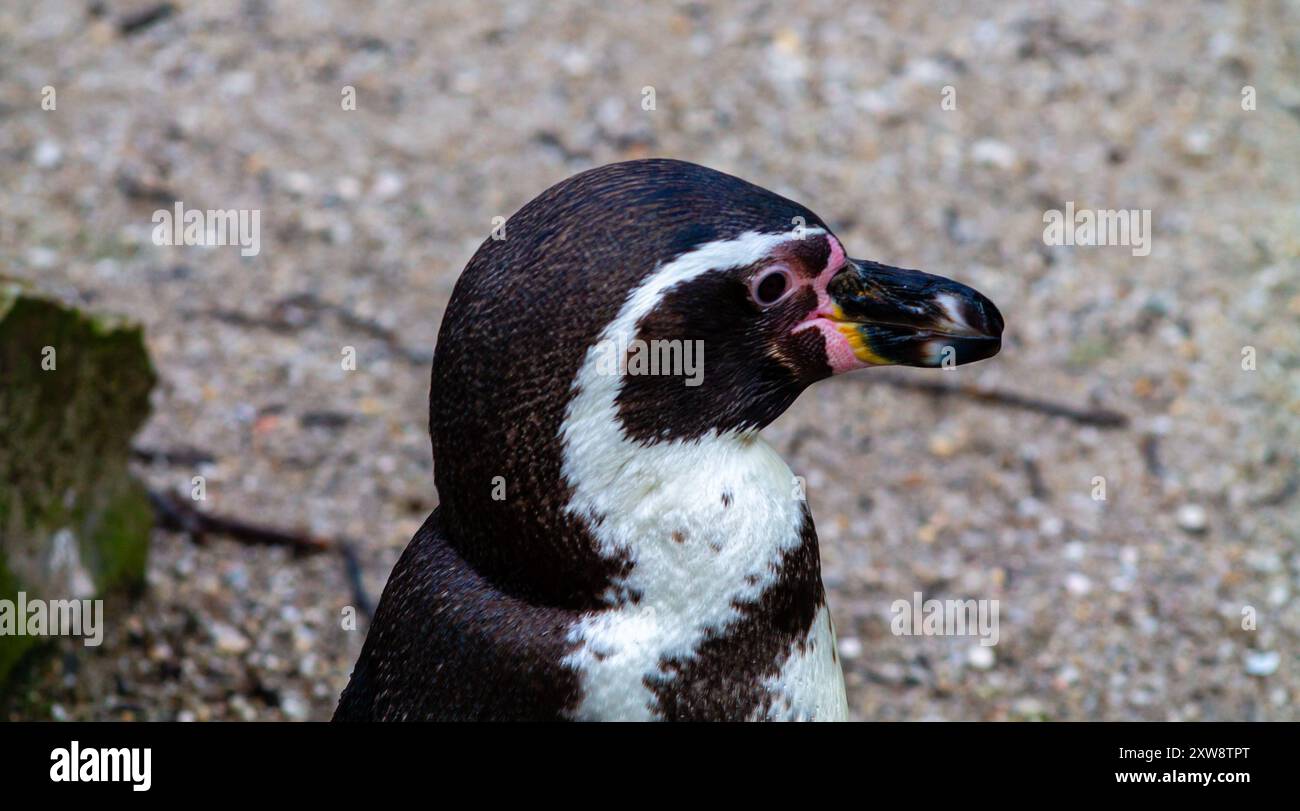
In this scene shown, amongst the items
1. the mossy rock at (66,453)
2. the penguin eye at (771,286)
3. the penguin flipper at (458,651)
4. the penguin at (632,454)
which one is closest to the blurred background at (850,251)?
the mossy rock at (66,453)

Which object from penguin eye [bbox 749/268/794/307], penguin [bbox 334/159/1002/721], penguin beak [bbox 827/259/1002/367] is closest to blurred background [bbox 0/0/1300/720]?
penguin [bbox 334/159/1002/721]

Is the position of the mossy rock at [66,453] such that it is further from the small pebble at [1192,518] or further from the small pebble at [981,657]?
the small pebble at [1192,518]

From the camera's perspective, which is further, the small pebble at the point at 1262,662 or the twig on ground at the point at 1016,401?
the twig on ground at the point at 1016,401

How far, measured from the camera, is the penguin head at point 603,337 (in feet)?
7.75

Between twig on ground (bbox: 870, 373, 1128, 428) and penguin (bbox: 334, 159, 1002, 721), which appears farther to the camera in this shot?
twig on ground (bbox: 870, 373, 1128, 428)

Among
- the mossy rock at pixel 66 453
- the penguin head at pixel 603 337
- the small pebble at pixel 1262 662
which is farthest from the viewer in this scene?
the small pebble at pixel 1262 662

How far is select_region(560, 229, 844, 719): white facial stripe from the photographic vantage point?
2400 mm

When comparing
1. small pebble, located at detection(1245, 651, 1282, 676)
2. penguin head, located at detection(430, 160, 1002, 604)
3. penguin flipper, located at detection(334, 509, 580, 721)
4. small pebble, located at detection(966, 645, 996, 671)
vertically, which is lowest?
small pebble, located at detection(966, 645, 996, 671)

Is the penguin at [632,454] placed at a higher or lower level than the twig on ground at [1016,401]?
higher

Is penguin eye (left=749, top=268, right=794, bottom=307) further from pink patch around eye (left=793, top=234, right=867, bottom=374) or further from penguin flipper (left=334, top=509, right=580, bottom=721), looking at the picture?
penguin flipper (left=334, top=509, right=580, bottom=721)

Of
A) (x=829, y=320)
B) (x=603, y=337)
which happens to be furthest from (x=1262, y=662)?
(x=603, y=337)
